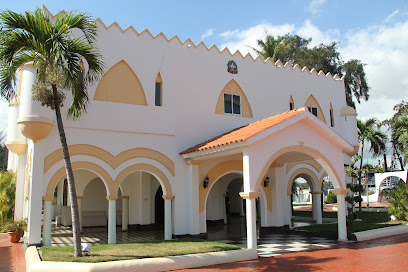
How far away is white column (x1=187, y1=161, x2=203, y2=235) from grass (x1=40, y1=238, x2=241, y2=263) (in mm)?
1949

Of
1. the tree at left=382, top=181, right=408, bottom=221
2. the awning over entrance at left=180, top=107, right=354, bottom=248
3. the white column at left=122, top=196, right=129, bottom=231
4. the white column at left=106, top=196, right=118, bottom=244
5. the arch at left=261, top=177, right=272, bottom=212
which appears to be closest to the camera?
the awning over entrance at left=180, top=107, right=354, bottom=248

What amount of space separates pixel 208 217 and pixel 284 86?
8404 mm

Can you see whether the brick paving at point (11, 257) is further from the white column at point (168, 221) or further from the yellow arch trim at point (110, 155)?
the white column at point (168, 221)

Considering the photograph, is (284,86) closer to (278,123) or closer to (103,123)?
(278,123)

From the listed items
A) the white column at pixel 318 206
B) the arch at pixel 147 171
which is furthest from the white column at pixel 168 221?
the white column at pixel 318 206

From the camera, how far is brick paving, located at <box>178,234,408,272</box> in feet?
30.3

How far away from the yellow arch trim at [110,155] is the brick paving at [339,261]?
5.50 meters

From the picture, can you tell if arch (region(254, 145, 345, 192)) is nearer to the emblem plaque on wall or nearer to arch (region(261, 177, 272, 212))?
arch (region(261, 177, 272, 212))

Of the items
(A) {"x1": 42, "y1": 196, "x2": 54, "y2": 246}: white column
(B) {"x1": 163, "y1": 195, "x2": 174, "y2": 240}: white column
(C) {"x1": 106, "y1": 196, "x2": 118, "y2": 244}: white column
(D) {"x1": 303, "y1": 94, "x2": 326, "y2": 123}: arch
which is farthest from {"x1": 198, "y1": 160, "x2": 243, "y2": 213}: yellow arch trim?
(D) {"x1": 303, "y1": 94, "x2": 326, "y2": 123}: arch

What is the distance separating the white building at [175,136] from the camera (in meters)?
12.0

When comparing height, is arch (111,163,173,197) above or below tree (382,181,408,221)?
above

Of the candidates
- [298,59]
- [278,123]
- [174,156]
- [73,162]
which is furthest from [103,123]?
[298,59]

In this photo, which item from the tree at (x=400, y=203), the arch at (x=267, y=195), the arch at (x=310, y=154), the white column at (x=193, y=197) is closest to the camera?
the arch at (x=310, y=154)

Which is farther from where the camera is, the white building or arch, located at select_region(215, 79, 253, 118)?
arch, located at select_region(215, 79, 253, 118)
